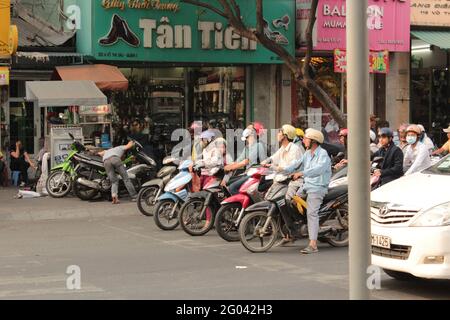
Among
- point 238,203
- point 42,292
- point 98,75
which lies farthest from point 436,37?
point 42,292

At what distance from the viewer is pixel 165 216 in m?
13.3

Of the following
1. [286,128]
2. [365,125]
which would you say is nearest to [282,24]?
[286,128]

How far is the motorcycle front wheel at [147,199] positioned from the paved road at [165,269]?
57.7 inches

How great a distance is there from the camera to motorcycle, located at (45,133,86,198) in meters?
16.8

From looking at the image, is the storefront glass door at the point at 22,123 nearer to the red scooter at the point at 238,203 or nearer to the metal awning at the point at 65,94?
the metal awning at the point at 65,94

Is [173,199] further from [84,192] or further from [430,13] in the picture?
[430,13]

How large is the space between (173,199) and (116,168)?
11.7 ft

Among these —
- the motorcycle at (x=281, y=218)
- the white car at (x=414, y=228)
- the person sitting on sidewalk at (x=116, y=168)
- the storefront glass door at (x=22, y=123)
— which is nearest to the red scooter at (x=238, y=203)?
the motorcycle at (x=281, y=218)

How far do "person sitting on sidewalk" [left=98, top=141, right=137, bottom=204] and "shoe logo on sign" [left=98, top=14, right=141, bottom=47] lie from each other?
3601 mm

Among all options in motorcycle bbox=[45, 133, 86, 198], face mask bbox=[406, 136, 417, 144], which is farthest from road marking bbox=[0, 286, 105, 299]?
motorcycle bbox=[45, 133, 86, 198]

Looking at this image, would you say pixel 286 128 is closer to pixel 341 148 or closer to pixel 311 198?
pixel 311 198

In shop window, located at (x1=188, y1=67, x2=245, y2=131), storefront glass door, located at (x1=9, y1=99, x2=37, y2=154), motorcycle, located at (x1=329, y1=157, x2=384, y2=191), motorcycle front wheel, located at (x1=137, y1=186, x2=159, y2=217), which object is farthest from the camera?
shop window, located at (x1=188, y1=67, x2=245, y2=131)

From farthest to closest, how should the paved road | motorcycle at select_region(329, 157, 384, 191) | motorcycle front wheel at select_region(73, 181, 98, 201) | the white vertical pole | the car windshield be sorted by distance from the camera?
motorcycle front wheel at select_region(73, 181, 98, 201), motorcycle at select_region(329, 157, 384, 191), the car windshield, the paved road, the white vertical pole

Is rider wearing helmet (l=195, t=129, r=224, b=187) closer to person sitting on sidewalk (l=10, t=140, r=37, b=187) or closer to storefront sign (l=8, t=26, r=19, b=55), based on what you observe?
storefront sign (l=8, t=26, r=19, b=55)
